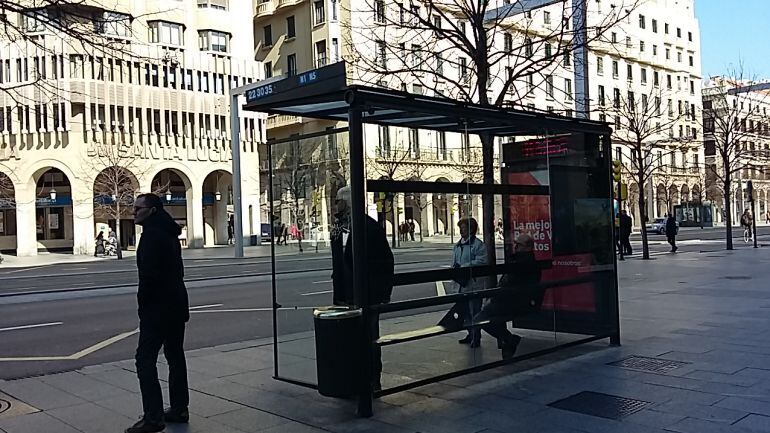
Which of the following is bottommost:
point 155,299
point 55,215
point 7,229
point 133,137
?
point 155,299

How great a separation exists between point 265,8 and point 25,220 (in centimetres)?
2596

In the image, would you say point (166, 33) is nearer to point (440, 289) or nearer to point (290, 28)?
point (290, 28)

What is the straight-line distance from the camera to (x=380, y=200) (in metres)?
6.82

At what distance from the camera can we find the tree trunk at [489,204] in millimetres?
8164

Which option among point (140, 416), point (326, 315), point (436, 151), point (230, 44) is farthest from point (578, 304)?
point (230, 44)

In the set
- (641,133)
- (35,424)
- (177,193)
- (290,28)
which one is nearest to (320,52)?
(290,28)

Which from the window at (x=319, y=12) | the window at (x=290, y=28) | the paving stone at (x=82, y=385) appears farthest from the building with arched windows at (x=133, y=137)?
the paving stone at (x=82, y=385)

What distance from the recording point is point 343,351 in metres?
5.99

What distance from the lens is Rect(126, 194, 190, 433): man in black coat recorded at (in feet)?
18.8

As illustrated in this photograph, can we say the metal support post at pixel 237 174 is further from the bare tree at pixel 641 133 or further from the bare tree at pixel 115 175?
the bare tree at pixel 641 133

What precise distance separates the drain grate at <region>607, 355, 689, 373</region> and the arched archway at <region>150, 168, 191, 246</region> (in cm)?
4808

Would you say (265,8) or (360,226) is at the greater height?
(265,8)

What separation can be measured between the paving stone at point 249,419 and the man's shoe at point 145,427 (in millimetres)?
523

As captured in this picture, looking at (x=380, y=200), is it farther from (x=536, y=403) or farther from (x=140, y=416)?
(x=140, y=416)
